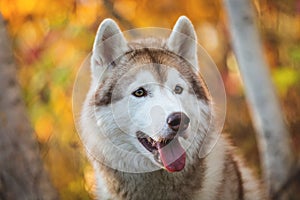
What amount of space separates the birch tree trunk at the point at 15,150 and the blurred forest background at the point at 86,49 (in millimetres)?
1026

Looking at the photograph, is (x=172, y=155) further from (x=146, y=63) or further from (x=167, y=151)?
(x=146, y=63)

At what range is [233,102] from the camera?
583cm

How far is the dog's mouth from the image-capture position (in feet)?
10.3

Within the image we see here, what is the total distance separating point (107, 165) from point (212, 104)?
2.44 feet

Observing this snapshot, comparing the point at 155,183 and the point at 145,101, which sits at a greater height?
the point at 145,101

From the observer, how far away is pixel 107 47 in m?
3.24

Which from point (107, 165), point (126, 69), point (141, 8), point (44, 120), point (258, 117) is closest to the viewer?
point (126, 69)

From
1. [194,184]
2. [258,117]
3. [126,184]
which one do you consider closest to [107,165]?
[126,184]

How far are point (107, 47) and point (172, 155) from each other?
28.8 inches

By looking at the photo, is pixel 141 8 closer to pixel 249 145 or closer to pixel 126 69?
pixel 249 145

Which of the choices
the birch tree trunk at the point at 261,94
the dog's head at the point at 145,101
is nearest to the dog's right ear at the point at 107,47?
the dog's head at the point at 145,101

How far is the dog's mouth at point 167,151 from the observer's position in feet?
10.3

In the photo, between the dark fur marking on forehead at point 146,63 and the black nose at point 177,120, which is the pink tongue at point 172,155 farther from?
the dark fur marking on forehead at point 146,63

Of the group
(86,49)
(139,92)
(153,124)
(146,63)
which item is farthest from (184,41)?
(86,49)
